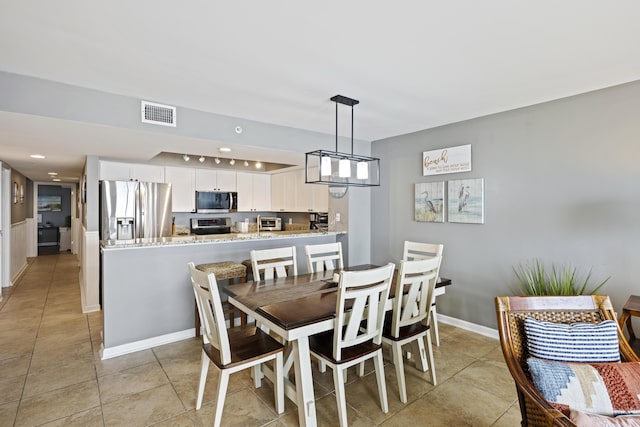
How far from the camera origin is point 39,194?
31.6 feet

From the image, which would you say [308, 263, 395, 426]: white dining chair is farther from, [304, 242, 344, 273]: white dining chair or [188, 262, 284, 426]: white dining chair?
[304, 242, 344, 273]: white dining chair

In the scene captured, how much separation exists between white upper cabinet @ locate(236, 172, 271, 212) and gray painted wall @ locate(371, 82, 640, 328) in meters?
3.36

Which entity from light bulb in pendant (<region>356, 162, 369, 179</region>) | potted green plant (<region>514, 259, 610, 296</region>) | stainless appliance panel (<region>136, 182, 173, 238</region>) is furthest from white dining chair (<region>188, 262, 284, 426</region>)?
stainless appliance panel (<region>136, 182, 173, 238</region>)

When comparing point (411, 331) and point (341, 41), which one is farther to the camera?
point (411, 331)

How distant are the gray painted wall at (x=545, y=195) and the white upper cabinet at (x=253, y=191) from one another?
11.0 ft

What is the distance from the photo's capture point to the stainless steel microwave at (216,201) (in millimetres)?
5906

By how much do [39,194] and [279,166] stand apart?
8.36m

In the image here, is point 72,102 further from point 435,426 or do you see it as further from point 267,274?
point 435,426

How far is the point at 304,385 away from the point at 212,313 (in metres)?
0.71

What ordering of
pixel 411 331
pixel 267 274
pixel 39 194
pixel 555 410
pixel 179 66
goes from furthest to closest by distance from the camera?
pixel 39 194 → pixel 267 274 → pixel 411 331 → pixel 179 66 → pixel 555 410

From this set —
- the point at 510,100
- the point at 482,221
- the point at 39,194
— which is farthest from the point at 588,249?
the point at 39,194

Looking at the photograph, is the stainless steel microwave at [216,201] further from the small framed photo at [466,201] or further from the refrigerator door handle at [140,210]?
the small framed photo at [466,201]

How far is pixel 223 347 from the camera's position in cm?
189

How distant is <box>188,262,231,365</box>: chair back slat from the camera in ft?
6.12
